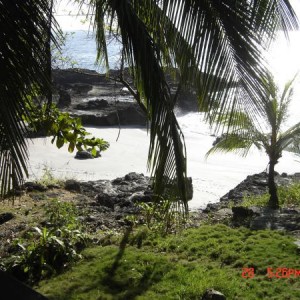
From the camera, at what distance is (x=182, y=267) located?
5648mm

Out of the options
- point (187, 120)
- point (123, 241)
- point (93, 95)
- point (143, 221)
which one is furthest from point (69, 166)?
point (93, 95)

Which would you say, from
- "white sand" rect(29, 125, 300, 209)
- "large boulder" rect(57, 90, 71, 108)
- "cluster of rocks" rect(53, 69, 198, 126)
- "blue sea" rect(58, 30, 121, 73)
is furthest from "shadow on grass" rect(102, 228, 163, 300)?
"large boulder" rect(57, 90, 71, 108)

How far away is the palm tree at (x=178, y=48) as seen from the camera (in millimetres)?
2572

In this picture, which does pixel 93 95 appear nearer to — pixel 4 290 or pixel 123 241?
pixel 123 241

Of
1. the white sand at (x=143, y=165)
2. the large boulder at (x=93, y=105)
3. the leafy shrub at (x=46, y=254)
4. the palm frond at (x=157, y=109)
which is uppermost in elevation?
the palm frond at (x=157, y=109)

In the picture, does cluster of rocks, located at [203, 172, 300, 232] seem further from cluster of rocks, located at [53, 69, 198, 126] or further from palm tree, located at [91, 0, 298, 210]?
cluster of rocks, located at [53, 69, 198, 126]

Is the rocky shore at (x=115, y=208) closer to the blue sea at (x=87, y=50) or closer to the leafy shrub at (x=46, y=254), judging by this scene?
the leafy shrub at (x=46, y=254)

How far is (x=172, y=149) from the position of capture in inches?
109

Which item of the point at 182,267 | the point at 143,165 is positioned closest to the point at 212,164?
the point at 143,165

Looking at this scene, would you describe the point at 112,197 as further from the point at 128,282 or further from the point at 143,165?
the point at 128,282

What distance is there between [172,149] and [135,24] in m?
0.82

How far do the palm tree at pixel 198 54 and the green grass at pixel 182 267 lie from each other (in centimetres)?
249

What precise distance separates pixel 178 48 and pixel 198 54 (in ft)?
0.82

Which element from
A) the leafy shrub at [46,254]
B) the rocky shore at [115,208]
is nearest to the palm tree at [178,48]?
the leafy shrub at [46,254]
